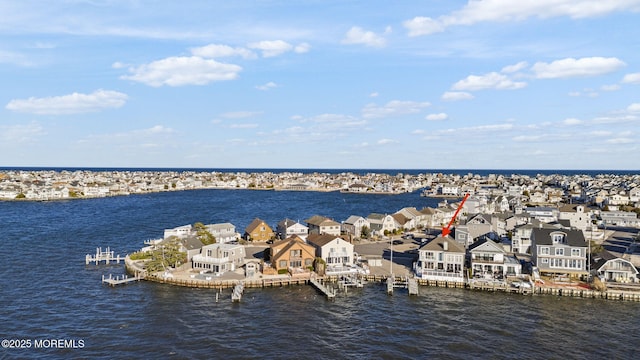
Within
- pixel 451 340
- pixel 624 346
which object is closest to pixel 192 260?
pixel 451 340

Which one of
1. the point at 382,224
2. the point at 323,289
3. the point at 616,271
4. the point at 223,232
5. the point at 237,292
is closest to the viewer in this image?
the point at 237,292

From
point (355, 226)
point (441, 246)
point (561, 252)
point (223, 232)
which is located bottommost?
point (223, 232)

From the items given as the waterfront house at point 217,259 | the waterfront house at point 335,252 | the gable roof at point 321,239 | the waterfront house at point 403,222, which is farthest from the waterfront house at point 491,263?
the waterfront house at point 403,222

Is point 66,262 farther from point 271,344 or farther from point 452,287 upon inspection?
point 452,287

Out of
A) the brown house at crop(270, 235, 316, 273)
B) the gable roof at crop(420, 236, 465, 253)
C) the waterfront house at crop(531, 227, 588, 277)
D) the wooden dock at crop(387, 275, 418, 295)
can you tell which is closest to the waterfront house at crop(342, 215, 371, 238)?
the brown house at crop(270, 235, 316, 273)

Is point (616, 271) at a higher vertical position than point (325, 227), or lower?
lower

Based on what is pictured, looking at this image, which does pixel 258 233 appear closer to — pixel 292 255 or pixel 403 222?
pixel 292 255

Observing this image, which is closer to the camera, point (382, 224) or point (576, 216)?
point (382, 224)

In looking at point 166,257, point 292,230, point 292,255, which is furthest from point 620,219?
point 166,257
